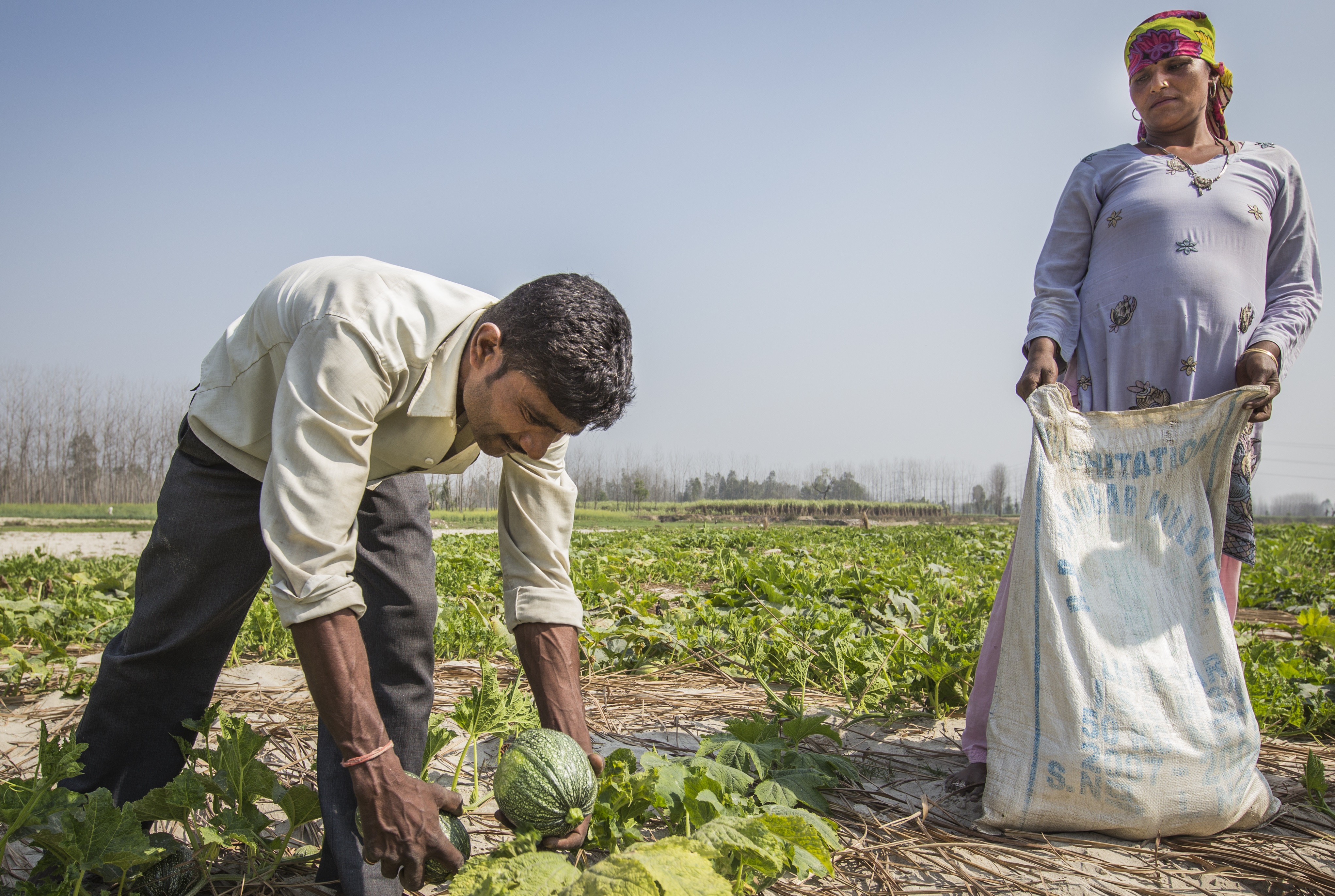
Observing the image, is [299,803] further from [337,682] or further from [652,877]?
Result: [652,877]

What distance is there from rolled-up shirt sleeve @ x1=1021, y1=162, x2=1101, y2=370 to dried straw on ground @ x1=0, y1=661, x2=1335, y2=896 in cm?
154

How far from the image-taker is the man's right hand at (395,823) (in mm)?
1513

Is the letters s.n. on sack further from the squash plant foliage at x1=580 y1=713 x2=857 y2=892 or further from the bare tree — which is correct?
the bare tree

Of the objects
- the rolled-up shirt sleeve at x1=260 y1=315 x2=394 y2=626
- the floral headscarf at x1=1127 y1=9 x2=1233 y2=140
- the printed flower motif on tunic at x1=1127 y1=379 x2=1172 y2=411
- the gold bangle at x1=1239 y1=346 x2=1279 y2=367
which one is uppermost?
the floral headscarf at x1=1127 y1=9 x2=1233 y2=140

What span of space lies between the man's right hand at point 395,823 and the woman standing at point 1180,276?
1741 mm

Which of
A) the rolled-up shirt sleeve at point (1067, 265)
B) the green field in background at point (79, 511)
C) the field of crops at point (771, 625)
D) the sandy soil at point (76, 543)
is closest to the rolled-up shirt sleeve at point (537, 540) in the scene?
the field of crops at point (771, 625)

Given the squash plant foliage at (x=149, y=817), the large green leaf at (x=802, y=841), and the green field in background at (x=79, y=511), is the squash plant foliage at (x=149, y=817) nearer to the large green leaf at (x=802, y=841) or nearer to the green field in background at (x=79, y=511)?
the large green leaf at (x=802, y=841)

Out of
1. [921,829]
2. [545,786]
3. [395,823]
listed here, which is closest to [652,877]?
[545,786]

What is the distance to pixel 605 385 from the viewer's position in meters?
A: 1.80

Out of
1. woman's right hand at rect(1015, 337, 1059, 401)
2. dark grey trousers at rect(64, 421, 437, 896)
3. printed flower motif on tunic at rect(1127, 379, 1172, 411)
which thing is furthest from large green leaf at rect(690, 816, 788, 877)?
printed flower motif on tunic at rect(1127, 379, 1172, 411)

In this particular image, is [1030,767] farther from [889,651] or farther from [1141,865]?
[889,651]

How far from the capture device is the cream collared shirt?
1.53m

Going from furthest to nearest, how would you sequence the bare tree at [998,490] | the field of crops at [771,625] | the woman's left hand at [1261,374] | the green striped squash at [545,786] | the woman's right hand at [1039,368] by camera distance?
the bare tree at [998,490] → the field of crops at [771,625] → the woman's right hand at [1039,368] → the woman's left hand at [1261,374] → the green striped squash at [545,786]

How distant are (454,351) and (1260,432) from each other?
2.68 m
